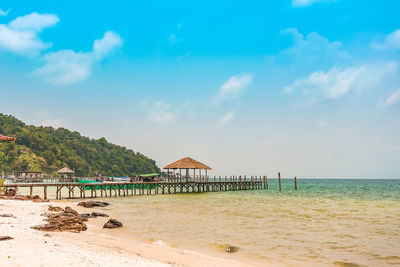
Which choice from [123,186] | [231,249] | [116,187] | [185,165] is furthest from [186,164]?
[231,249]

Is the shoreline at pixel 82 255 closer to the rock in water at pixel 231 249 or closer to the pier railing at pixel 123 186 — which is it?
the rock in water at pixel 231 249

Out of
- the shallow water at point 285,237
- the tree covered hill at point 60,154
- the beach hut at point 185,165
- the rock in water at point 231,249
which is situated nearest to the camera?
the shallow water at point 285,237

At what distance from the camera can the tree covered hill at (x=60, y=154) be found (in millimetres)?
96500

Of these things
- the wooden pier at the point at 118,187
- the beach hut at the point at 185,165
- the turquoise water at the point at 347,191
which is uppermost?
the beach hut at the point at 185,165

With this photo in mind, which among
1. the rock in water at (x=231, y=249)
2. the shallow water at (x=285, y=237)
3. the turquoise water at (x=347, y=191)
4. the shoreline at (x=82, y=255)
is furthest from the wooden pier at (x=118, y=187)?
the rock in water at (x=231, y=249)

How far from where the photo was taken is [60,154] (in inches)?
4422

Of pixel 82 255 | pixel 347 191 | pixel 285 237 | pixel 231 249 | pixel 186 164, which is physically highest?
pixel 186 164

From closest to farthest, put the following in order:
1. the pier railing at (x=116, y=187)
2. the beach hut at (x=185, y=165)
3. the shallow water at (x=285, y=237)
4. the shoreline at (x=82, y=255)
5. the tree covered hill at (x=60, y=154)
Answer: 1. the shoreline at (x=82, y=255)
2. the shallow water at (x=285, y=237)
3. the pier railing at (x=116, y=187)
4. the beach hut at (x=185, y=165)
5. the tree covered hill at (x=60, y=154)

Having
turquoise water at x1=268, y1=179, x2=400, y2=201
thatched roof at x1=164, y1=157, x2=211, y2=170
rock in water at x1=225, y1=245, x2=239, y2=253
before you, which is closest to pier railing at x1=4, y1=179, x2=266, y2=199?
thatched roof at x1=164, y1=157, x2=211, y2=170

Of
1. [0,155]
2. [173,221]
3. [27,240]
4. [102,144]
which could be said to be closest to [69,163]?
[0,155]

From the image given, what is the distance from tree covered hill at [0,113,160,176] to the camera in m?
96.5

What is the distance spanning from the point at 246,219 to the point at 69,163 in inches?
4254

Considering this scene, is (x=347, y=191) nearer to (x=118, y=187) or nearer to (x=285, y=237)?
(x=118, y=187)

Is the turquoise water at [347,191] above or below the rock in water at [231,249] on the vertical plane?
below
